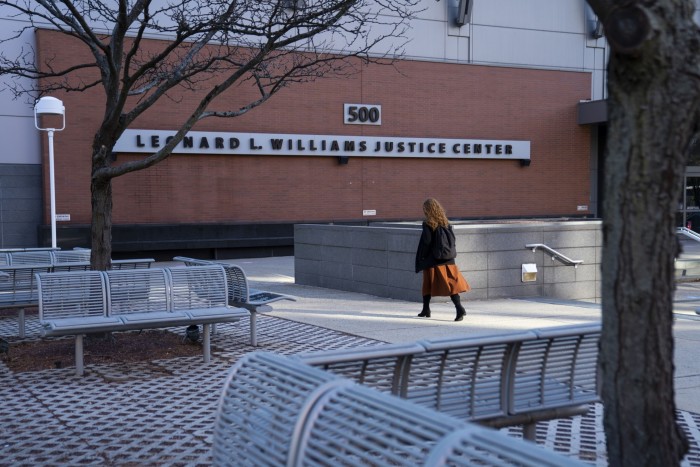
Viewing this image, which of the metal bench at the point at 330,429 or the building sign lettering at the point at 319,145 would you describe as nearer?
the metal bench at the point at 330,429

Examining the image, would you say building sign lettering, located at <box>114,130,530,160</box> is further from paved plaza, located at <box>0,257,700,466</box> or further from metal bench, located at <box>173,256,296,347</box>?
metal bench, located at <box>173,256,296,347</box>

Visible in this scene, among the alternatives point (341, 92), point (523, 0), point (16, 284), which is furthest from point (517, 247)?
point (523, 0)

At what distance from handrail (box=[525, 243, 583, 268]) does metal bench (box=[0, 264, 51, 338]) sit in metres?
7.88

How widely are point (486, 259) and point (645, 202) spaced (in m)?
11.6

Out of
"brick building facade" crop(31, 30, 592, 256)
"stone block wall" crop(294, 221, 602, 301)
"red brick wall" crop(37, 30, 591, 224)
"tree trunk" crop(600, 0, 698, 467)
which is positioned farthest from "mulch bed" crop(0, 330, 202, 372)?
"red brick wall" crop(37, 30, 591, 224)

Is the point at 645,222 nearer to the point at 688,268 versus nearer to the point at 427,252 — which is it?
the point at 427,252

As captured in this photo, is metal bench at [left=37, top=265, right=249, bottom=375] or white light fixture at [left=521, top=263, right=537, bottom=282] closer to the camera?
metal bench at [left=37, top=265, right=249, bottom=375]

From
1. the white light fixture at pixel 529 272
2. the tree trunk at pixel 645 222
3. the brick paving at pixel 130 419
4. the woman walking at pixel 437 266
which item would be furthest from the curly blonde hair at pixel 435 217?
the tree trunk at pixel 645 222

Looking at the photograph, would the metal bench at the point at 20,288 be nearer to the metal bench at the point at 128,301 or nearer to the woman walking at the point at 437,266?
the metal bench at the point at 128,301

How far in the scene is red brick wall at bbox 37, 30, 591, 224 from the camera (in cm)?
2478

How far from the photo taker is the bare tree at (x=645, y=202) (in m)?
3.11

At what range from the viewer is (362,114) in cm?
2823

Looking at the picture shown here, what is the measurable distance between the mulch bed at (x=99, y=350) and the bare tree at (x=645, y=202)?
7.26 meters

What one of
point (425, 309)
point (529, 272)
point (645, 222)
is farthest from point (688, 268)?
point (645, 222)
